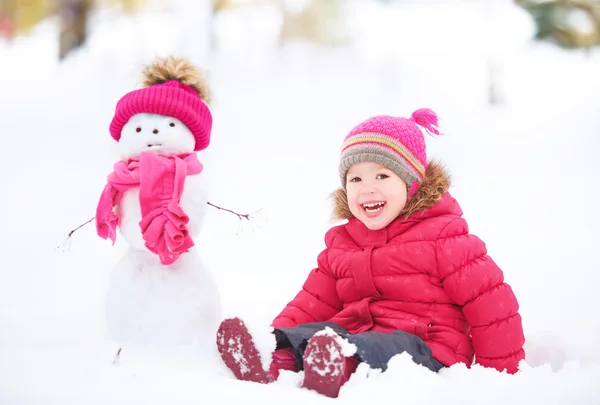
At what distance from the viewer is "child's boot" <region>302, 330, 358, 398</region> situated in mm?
1364

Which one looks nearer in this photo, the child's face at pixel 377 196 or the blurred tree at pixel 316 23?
the child's face at pixel 377 196

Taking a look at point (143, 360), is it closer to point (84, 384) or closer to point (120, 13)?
point (84, 384)

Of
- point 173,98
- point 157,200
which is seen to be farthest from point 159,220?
point 173,98

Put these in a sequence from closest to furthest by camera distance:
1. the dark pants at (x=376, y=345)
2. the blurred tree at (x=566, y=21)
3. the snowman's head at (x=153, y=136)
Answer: the dark pants at (x=376, y=345), the snowman's head at (x=153, y=136), the blurred tree at (x=566, y=21)

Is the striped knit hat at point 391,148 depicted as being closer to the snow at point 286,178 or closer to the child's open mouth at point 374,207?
the child's open mouth at point 374,207

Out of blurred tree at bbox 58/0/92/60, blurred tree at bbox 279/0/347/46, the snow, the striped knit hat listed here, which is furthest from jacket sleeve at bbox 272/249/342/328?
blurred tree at bbox 58/0/92/60

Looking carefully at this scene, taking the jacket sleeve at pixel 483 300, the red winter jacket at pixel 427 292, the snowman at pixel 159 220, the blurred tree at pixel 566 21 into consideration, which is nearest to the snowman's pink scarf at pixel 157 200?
the snowman at pixel 159 220

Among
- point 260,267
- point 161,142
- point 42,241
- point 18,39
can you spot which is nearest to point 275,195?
point 260,267

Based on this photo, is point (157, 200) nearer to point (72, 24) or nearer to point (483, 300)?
point (483, 300)

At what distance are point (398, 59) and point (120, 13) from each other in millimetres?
1749

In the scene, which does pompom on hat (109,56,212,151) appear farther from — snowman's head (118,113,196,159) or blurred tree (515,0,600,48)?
blurred tree (515,0,600,48)

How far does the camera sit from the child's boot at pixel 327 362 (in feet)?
4.48

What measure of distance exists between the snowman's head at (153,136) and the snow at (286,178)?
0.89 feet

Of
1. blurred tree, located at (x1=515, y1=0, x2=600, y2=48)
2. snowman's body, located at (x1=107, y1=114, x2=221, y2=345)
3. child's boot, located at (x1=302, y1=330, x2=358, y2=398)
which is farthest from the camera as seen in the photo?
blurred tree, located at (x1=515, y1=0, x2=600, y2=48)
